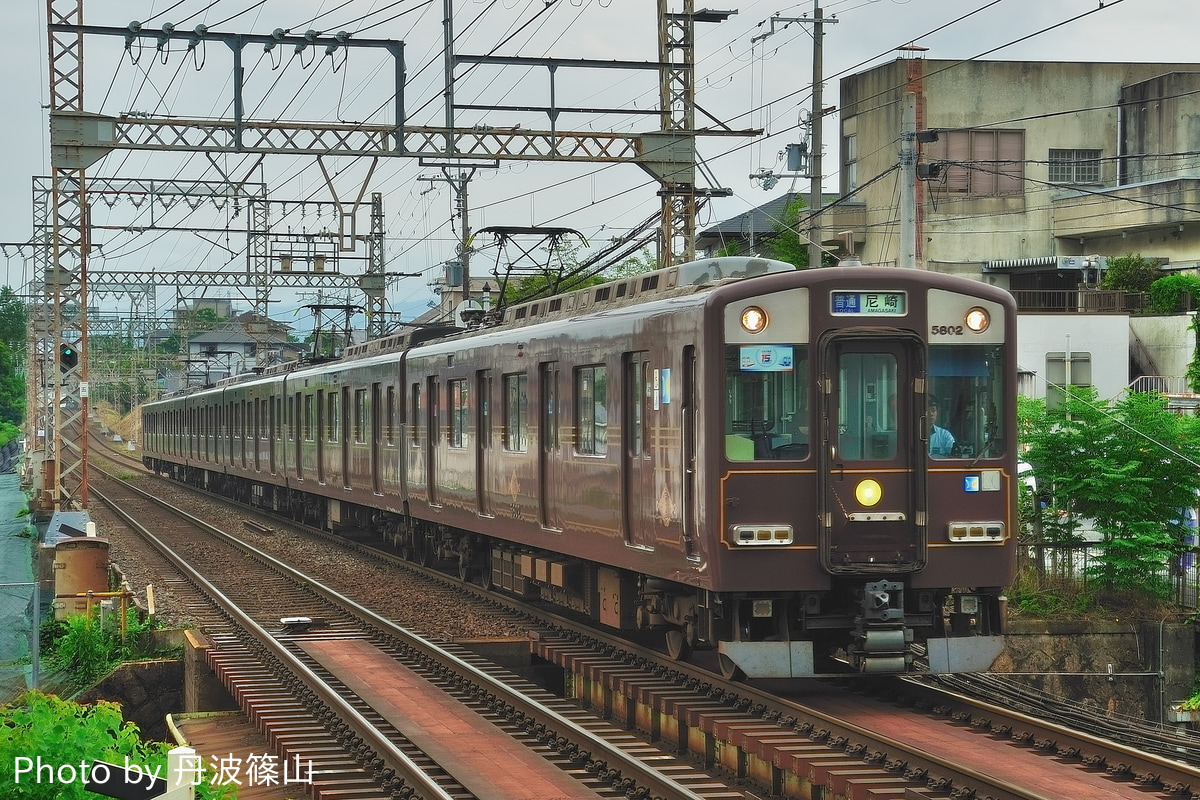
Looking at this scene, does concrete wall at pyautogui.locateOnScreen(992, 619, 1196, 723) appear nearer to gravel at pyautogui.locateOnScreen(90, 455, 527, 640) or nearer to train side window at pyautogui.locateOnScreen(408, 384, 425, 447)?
gravel at pyautogui.locateOnScreen(90, 455, 527, 640)

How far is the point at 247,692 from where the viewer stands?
11.0 meters

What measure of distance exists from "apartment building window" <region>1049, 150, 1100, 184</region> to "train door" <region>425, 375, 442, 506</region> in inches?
912

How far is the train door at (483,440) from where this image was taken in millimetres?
15688

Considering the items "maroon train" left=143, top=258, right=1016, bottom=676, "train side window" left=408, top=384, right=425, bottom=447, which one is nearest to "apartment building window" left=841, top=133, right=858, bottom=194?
"train side window" left=408, top=384, right=425, bottom=447

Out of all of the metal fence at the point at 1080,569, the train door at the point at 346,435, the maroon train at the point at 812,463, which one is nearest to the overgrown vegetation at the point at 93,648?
the maroon train at the point at 812,463

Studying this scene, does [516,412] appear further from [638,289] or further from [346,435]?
[346,435]

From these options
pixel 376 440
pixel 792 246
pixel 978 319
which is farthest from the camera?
pixel 792 246

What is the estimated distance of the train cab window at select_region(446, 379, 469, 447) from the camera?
16.7 m

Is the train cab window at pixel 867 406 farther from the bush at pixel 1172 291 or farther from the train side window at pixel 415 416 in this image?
the bush at pixel 1172 291

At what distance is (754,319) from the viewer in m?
9.84

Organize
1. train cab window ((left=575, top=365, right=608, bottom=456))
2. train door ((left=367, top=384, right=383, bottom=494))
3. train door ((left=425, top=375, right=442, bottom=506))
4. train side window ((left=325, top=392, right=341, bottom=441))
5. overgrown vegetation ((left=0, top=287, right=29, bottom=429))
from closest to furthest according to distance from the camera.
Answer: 1. train cab window ((left=575, top=365, right=608, bottom=456))
2. train door ((left=425, top=375, right=442, bottom=506))
3. train door ((left=367, top=384, right=383, bottom=494))
4. train side window ((left=325, top=392, right=341, bottom=441))
5. overgrown vegetation ((left=0, top=287, right=29, bottom=429))

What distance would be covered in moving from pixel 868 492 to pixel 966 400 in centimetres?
95

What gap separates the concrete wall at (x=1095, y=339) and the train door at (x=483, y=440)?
15071 mm

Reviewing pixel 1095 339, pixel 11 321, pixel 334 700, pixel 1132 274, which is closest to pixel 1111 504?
pixel 334 700
